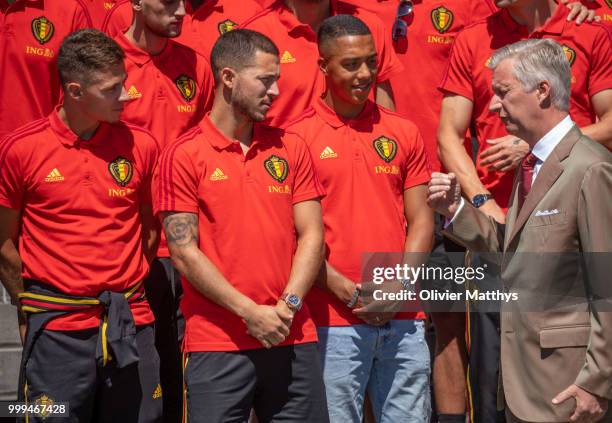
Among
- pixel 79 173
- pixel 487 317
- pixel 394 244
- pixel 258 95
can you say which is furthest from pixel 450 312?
pixel 79 173

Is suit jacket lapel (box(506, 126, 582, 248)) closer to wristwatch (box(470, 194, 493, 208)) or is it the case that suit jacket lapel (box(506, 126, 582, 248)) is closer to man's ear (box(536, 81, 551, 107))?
man's ear (box(536, 81, 551, 107))

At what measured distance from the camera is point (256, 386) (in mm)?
5102

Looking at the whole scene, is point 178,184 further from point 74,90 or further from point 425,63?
point 425,63

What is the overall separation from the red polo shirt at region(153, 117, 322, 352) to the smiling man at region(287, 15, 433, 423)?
1.08 ft

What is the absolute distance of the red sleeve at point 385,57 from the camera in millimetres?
6355

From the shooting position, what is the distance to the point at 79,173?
5.40 metres

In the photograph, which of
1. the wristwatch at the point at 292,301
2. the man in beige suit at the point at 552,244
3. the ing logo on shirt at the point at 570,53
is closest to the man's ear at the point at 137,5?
the wristwatch at the point at 292,301

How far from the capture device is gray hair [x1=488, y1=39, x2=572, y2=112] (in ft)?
14.9

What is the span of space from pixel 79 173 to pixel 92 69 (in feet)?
1.81

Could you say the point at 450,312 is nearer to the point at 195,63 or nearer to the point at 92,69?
the point at 195,63

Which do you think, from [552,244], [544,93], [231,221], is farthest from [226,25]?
[552,244]

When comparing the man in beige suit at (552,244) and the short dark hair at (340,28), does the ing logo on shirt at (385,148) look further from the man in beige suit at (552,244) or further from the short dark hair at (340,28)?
the man in beige suit at (552,244)

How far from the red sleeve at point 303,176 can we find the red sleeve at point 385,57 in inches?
41.6

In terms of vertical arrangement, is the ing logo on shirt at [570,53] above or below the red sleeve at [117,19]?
below
